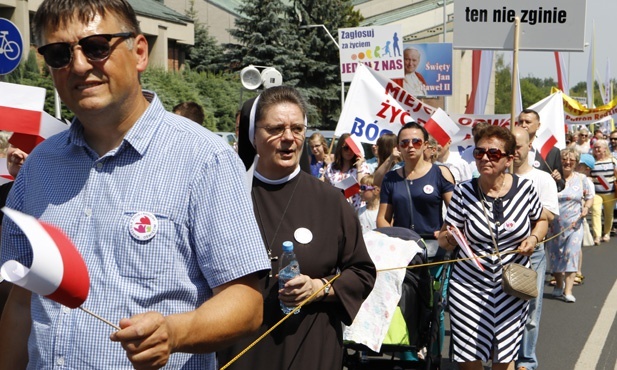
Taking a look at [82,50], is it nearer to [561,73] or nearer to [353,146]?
[353,146]

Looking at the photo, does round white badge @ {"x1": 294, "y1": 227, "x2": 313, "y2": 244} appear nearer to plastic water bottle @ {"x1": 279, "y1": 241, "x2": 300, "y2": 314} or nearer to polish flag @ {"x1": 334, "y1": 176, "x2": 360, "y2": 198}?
plastic water bottle @ {"x1": 279, "y1": 241, "x2": 300, "y2": 314}

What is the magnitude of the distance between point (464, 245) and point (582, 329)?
375cm

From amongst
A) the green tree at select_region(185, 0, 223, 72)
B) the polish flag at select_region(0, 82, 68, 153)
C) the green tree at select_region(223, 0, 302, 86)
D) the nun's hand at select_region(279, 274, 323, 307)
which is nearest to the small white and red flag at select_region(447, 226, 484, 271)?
the nun's hand at select_region(279, 274, 323, 307)

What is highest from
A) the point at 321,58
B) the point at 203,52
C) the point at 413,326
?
the point at 203,52

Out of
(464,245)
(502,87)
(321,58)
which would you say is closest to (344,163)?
(464,245)

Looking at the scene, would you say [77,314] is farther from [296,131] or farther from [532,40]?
[532,40]

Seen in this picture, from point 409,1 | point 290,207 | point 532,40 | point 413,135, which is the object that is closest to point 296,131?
point 290,207

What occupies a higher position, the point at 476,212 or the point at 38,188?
the point at 38,188

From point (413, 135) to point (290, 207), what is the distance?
3.70m

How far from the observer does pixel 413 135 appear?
7.67 meters

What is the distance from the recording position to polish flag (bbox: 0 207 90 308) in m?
1.93

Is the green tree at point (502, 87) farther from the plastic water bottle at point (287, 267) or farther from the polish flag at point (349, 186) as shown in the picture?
the plastic water bottle at point (287, 267)

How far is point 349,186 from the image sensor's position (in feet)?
29.6

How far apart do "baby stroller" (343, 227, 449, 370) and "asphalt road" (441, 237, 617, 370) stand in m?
1.32
